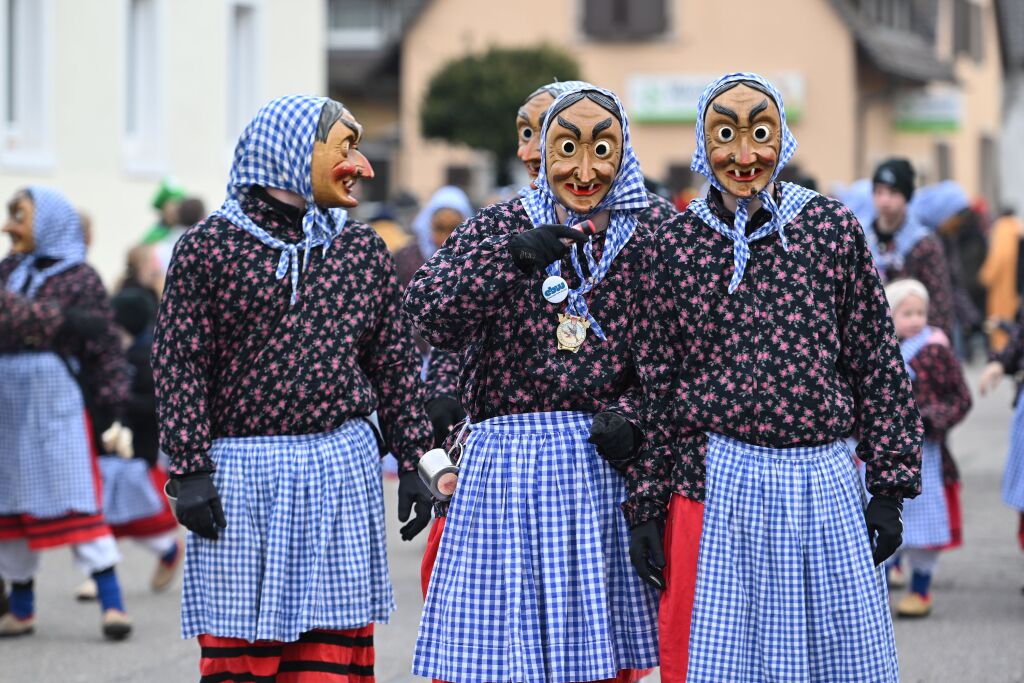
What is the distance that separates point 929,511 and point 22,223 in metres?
4.02

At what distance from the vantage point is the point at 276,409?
4855 mm

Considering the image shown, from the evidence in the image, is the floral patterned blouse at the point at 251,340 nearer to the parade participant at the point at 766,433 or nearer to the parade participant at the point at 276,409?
the parade participant at the point at 276,409

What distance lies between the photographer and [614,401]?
184 inches

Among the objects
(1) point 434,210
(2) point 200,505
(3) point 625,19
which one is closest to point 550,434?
(2) point 200,505

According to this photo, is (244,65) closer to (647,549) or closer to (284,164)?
(284,164)

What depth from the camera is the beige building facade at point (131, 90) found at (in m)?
16.2

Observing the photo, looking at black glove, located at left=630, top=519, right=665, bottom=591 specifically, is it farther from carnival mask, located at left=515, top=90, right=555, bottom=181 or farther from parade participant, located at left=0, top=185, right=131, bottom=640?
parade participant, located at left=0, top=185, right=131, bottom=640

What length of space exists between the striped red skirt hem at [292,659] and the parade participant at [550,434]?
0.37 meters

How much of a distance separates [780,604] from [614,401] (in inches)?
25.2

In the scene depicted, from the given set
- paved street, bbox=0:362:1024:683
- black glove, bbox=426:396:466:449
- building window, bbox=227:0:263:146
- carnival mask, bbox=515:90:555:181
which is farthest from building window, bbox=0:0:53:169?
black glove, bbox=426:396:466:449

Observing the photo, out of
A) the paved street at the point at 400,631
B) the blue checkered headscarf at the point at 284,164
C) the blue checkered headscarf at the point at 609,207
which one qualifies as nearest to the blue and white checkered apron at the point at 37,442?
the paved street at the point at 400,631

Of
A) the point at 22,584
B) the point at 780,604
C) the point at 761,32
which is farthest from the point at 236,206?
the point at 761,32

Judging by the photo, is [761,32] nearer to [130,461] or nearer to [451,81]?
[451,81]

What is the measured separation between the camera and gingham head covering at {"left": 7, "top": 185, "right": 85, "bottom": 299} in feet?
25.7
